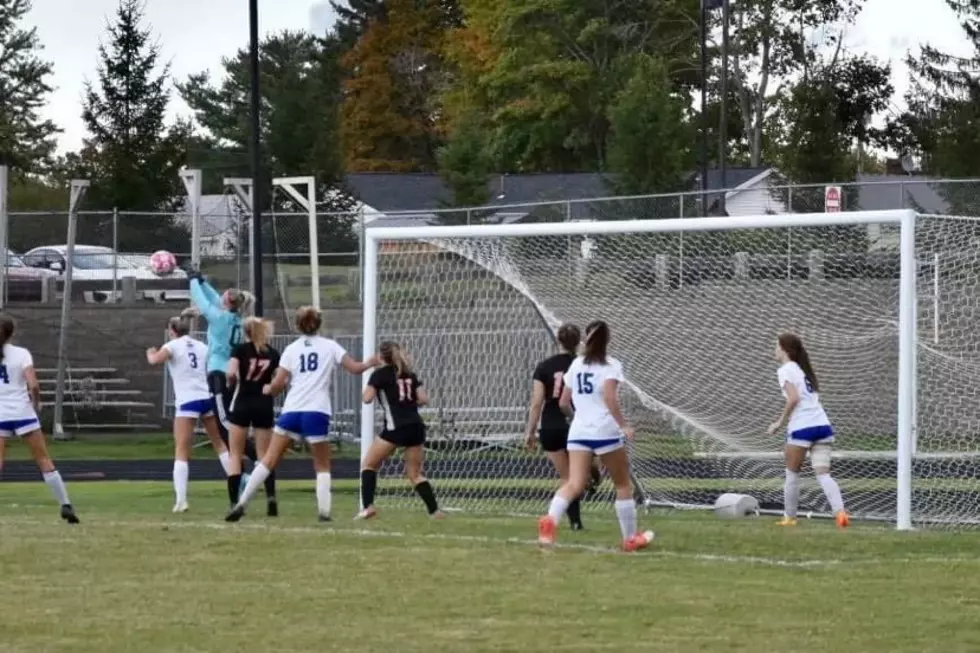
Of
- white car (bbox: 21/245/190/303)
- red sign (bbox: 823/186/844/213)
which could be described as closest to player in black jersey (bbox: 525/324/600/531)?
red sign (bbox: 823/186/844/213)

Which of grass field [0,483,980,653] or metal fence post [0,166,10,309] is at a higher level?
metal fence post [0,166,10,309]

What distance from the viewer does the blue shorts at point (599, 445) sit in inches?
556

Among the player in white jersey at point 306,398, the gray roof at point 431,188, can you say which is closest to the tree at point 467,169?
the gray roof at point 431,188

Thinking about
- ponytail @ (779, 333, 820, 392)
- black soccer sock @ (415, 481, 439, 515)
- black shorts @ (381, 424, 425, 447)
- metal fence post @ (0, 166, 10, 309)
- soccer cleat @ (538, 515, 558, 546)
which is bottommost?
black soccer sock @ (415, 481, 439, 515)

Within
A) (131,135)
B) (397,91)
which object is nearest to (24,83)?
(131,135)

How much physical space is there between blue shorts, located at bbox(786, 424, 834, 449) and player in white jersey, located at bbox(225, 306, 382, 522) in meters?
4.01

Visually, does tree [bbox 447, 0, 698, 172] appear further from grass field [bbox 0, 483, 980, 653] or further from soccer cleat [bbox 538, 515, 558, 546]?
soccer cleat [bbox 538, 515, 558, 546]

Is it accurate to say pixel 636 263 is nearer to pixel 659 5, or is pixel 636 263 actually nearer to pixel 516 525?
pixel 516 525

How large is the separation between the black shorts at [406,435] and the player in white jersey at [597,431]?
2.94 m

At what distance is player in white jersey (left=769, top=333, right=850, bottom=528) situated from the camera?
56.4ft

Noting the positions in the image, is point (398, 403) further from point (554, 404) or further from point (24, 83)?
point (24, 83)

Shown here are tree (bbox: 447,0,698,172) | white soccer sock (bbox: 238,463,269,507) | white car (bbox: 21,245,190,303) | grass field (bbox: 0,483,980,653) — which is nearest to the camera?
grass field (bbox: 0,483,980,653)

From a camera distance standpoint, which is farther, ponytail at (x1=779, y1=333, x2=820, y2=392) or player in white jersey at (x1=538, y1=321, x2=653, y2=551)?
ponytail at (x1=779, y1=333, x2=820, y2=392)

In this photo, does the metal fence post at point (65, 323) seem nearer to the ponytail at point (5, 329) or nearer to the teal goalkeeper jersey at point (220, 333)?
the teal goalkeeper jersey at point (220, 333)
